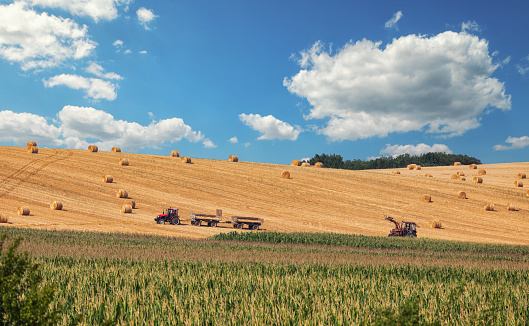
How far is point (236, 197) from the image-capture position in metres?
40.7

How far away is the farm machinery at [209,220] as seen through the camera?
31.2 metres

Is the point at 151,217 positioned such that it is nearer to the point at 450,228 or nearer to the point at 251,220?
the point at 251,220

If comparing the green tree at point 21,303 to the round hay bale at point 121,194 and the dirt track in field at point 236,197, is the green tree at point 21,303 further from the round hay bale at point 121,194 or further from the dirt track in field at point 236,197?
the round hay bale at point 121,194

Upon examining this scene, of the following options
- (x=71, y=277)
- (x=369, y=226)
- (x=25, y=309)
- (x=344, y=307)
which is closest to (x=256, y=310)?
(x=344, y=307)

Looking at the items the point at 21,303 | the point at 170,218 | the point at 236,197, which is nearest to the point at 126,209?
the point at 170,218

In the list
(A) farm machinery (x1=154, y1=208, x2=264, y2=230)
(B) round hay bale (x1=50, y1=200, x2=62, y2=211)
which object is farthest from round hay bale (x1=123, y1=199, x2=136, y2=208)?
(B) round hay bale (x1=50, y1=200, x2=62, y2=211)

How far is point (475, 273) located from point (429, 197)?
3189cm

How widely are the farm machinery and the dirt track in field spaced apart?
74cm

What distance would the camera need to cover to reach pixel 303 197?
139ft

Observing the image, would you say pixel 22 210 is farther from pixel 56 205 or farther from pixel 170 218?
pixel 170 218

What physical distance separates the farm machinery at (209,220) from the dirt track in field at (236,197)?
74 cm

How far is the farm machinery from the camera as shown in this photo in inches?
1229

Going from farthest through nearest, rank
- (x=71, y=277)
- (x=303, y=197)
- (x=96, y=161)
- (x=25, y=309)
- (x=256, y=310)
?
1. (x=96, y=161)
2. (x=303, y=197)
3. (x=71, y=277)
4. (x=256, y=310)
5. (x=25, y=309)

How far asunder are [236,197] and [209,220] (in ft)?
28.3
